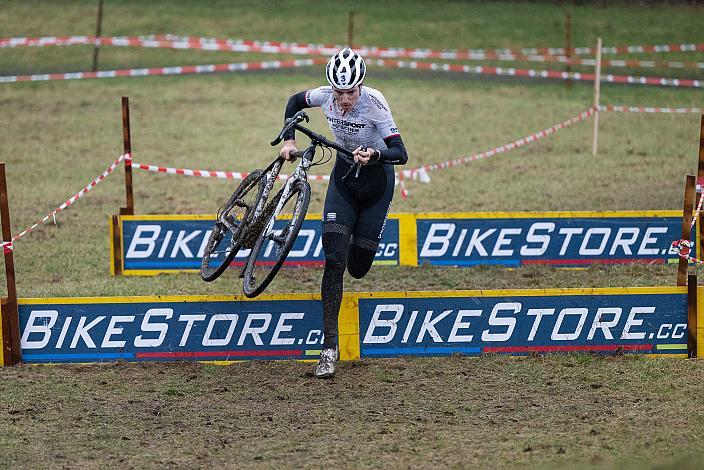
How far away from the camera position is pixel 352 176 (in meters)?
9.12

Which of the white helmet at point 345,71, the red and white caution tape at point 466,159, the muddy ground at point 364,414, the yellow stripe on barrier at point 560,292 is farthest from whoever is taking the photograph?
the red and white caution tape at point 466,159

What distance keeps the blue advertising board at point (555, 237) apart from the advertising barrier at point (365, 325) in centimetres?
316

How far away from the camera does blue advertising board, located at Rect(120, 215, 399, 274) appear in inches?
489

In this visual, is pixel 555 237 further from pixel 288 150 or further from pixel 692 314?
pixel 288 150

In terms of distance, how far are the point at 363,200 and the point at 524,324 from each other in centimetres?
178

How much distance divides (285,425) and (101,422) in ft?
4.59

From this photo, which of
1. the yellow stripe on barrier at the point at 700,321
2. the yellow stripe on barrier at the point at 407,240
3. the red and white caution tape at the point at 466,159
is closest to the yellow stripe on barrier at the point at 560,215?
the yellow stripe on barrier at the point at 407,240

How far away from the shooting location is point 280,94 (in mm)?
26562

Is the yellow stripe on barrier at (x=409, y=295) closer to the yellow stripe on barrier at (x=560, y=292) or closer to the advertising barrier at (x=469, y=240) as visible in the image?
the yellow stripe on barrier at (x=560, y=292)

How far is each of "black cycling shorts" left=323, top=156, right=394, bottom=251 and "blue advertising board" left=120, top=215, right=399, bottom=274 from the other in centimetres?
326

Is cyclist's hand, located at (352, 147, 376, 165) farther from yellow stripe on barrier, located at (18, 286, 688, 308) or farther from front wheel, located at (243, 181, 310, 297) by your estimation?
yellow stripe on barrier, located at (18, 286, 688, 308)

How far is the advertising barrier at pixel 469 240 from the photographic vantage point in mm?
12234

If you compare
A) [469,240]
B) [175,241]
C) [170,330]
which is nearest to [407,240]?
[469,240]

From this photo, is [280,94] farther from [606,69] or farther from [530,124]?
[606,69]
